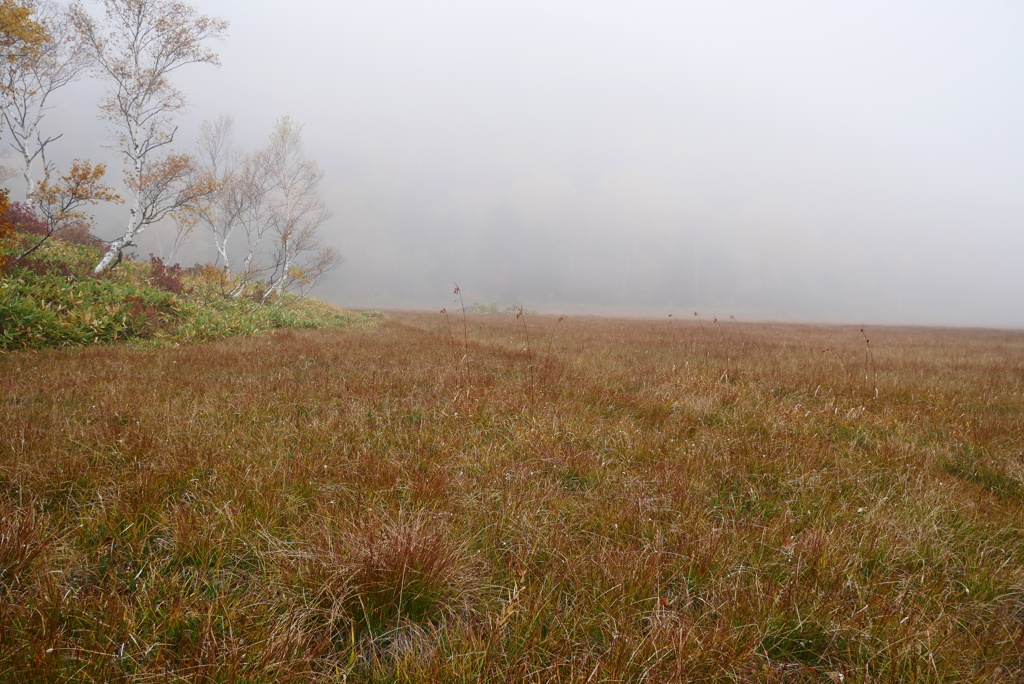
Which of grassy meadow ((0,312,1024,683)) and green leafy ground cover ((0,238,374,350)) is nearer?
grassy meadow ((0,312,1024,683))

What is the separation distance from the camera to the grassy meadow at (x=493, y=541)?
60.5 inches

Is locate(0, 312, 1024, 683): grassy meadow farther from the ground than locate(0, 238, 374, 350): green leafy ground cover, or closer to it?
closer to it

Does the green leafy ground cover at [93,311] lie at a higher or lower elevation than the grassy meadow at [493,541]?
higher

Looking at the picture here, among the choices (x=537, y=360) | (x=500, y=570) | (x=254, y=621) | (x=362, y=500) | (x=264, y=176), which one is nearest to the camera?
(x=254, y=621)

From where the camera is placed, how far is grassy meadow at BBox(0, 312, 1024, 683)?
1536mm

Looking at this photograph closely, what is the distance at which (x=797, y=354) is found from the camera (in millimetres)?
12195

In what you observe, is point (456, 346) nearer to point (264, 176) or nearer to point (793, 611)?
point (793, 611)

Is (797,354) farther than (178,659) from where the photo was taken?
Yes

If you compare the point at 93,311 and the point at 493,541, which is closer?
the point at 493,541

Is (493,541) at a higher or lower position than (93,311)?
lower

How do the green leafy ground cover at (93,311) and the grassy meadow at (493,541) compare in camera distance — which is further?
the green leafy ground cover at (93,311)

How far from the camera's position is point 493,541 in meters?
2.30

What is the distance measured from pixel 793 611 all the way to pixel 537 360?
6.83m

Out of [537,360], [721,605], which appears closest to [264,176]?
[537,360]
